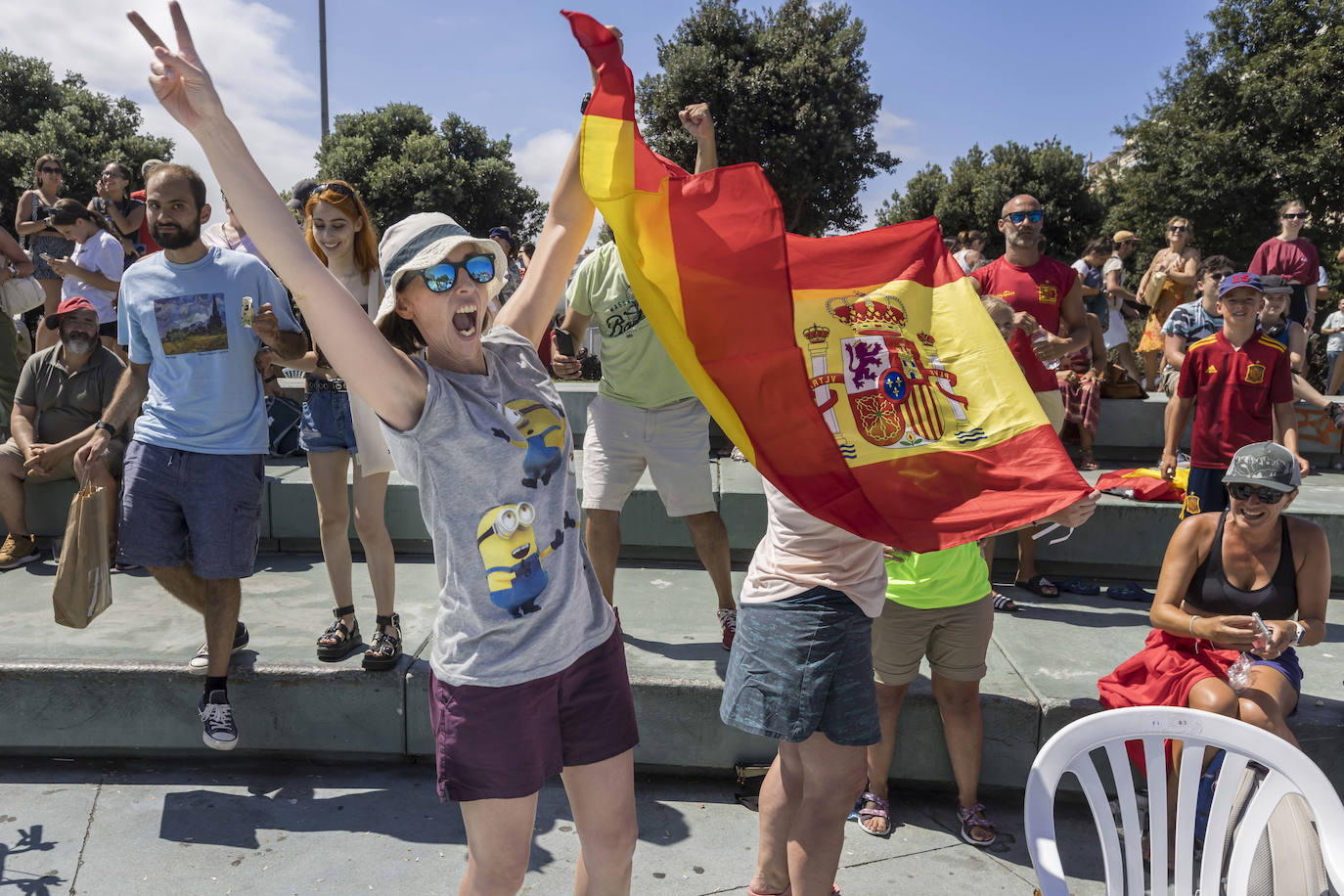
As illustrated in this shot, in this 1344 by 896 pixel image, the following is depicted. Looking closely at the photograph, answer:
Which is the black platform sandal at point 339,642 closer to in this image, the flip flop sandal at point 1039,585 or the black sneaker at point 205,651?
the black sneaker at point 205,651

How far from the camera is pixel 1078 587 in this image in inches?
201

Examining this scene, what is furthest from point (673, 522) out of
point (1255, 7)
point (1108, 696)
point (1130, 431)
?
point (1255, 7)

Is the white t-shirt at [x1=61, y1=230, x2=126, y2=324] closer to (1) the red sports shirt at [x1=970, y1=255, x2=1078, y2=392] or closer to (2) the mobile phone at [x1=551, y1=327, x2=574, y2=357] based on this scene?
(2) the mobile phone at [x1=551, y1=327, x2=574, y2=357]

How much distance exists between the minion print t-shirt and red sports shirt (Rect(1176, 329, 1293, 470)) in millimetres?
4001

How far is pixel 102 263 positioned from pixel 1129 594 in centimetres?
704

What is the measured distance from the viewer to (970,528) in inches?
94.0

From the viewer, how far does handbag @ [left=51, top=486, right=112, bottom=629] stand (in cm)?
348

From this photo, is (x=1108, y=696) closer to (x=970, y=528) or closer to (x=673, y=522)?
(x=970, y=528)

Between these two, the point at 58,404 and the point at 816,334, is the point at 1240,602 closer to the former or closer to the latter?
the point at 816,334

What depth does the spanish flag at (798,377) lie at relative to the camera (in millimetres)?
2350

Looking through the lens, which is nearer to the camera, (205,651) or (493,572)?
(493,572)

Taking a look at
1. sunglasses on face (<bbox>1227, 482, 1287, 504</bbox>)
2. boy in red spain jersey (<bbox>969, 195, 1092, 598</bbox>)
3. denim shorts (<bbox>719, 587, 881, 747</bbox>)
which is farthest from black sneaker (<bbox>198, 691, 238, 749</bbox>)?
boy in red spain jersey (<bbox>969, 195, 1092, 598</bbox>)

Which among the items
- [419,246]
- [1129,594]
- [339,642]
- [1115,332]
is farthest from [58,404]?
[1115,332]

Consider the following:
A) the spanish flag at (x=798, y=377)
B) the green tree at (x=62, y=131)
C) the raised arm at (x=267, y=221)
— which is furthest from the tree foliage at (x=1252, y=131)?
the green tree at (x=62, y=131)
